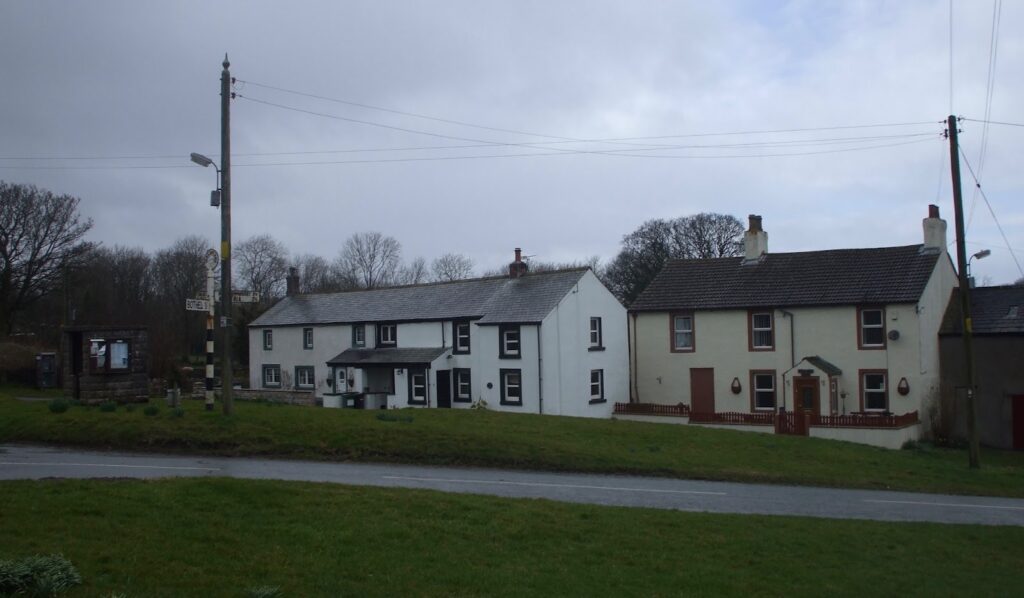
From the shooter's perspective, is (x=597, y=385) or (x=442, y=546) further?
(x=597, y=385)

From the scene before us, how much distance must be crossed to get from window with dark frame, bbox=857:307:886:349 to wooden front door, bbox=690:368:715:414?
728 centimetres

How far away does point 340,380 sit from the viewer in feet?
163

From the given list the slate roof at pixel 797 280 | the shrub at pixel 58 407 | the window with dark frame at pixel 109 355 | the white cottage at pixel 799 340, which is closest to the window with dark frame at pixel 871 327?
the white cottage at pixel 799 340

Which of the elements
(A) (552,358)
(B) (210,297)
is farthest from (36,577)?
(A) (552,358)

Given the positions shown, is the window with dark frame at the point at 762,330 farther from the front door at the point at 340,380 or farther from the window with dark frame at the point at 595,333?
the front door at the point at 340,380

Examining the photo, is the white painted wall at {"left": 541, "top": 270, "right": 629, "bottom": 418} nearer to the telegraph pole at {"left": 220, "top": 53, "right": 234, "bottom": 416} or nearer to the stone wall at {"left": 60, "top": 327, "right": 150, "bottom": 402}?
the stone wall at {"left": 60, "top": 327, "right": 150, "bottom": 402}

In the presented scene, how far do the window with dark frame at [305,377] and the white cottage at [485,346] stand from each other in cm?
37

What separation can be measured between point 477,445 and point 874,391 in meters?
24.3

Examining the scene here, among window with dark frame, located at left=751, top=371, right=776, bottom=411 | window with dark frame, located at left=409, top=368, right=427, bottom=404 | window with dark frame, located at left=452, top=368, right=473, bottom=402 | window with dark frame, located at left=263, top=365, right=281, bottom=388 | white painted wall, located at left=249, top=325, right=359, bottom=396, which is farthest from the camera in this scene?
window with dark frame, located at left=263, top=365, right=281, bottom=388

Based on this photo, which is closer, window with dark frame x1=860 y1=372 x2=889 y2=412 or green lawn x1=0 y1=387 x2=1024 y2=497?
green lawn x1=0 y1=387 x2=1024 y2=497

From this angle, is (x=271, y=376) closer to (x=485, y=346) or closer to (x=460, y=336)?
(x=460, y=336)

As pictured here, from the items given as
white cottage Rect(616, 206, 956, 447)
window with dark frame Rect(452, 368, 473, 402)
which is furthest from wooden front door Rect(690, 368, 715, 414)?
window with dark frame Rect(452, 368, 473, 402)

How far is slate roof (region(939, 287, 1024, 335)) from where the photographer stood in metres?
37.7

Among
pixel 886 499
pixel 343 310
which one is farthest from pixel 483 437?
pixel 343 310
